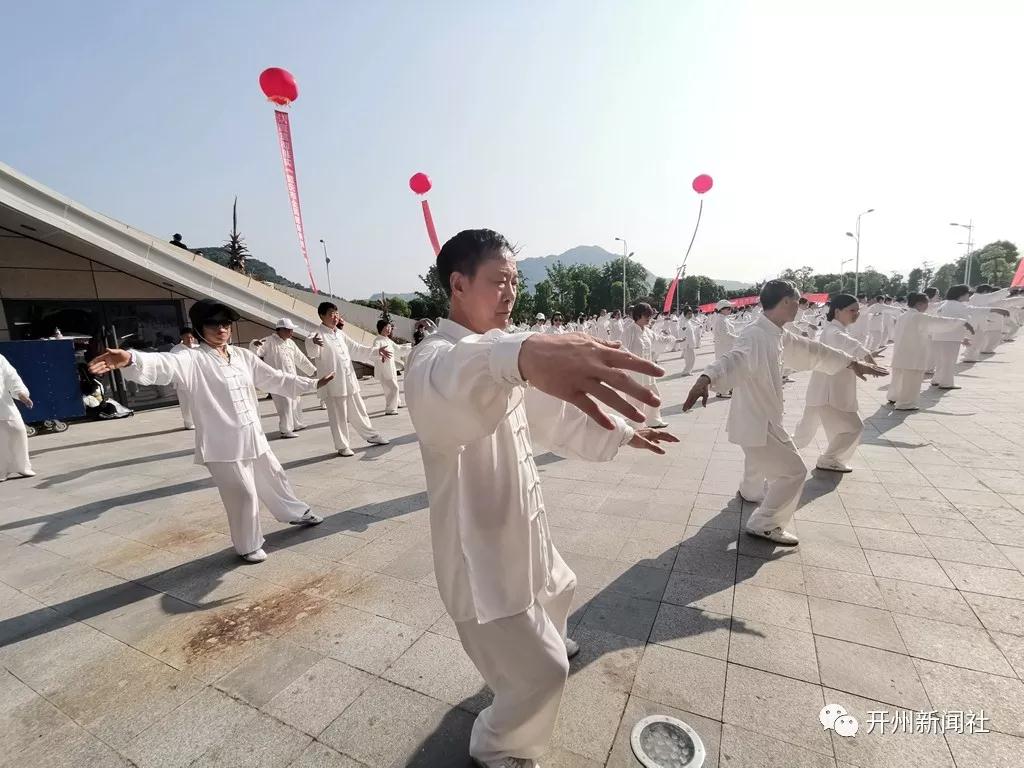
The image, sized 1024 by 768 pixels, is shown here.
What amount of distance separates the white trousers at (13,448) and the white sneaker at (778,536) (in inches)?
368

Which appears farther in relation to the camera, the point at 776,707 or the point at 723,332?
the point at 723,332

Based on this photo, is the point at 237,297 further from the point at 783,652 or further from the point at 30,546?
the point at 783,652

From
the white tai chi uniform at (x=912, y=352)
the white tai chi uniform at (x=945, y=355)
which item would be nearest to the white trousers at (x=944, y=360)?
the white tai chi uniform at (x=945, y=355)

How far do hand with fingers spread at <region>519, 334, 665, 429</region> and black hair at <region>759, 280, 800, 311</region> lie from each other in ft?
11.3

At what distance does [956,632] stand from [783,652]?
1010 mm

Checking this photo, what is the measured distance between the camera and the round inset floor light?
6.08 ft

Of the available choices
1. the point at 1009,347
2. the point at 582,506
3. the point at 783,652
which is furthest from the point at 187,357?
the point at 1009,347

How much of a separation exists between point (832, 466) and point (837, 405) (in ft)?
2.29

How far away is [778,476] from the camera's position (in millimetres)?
3582

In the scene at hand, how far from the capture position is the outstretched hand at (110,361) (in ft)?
8.57

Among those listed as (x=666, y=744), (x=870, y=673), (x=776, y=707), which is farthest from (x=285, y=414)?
(x=870, y=673)

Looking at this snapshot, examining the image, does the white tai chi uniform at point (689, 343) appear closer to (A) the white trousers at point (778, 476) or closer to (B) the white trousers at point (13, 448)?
(A) the white trousers at point (778, 476)

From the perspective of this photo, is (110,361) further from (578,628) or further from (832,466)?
(832,466)

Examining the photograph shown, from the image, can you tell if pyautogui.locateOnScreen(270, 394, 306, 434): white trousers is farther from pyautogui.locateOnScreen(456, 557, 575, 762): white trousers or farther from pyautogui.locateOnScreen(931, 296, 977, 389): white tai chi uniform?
pyautogui.locateOnScreen(931, 296, 977, 389): white tai chi uniform
